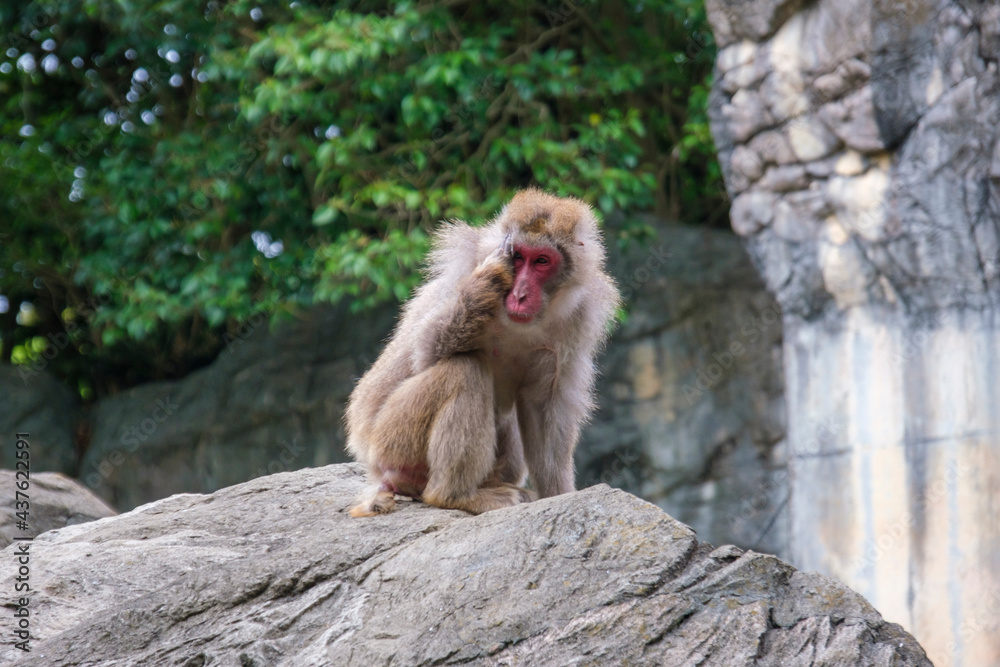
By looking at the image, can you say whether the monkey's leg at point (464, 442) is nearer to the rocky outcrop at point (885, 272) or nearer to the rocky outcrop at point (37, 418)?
the rocky outcrop at point (885, 272)

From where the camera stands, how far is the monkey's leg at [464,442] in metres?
4.39

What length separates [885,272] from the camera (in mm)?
8422

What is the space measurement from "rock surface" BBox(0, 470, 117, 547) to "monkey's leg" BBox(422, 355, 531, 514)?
89.4 inches

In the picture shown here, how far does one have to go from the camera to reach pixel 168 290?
10.0 metres

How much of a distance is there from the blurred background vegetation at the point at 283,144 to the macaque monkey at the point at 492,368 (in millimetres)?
3609

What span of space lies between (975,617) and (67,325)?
893 centimetres

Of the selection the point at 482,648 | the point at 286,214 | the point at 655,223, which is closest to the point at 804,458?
the point at 655,223

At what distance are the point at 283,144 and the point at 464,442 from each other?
589 cm

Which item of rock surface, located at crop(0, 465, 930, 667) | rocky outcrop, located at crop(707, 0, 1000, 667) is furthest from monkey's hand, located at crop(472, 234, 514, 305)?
rocky outcrop, located at crop(707, 0, 1000, 667)

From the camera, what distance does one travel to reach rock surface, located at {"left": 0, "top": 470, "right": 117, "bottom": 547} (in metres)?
5.56

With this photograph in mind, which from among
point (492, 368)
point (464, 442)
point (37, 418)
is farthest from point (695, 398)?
point (37, 418)

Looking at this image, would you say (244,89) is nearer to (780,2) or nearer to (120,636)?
(780,2)

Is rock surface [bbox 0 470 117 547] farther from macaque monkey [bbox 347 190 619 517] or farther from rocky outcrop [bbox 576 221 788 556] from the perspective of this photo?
rocky outcrop [bbox 576 221 788 556]

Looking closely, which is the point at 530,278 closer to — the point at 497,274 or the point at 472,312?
the point at 497,274
